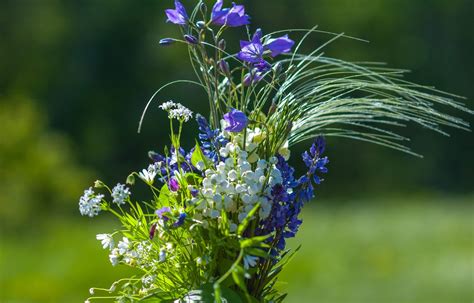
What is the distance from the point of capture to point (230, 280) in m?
1.61

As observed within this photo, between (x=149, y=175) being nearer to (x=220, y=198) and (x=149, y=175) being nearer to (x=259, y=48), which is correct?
(x=220, y=198)

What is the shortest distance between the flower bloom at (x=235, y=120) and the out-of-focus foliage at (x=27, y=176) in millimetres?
7445

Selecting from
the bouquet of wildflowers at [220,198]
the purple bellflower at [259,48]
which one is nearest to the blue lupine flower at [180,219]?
the bouquet of wildflowers at [220,198]

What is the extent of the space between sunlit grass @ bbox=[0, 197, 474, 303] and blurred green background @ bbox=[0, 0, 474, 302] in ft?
0.06

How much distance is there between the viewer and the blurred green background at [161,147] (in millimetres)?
7055

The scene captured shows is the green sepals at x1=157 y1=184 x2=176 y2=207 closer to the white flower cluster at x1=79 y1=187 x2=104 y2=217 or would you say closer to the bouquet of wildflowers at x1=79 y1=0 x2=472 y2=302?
the bouquet of wildflowers at x1=79 y1=0 x2=472 y2=302

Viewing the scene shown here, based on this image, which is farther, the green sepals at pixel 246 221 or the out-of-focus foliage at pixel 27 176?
the out-of-focus foliage at pixel 27 176

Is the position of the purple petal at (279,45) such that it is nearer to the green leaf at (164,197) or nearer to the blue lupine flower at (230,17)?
the blue lupine flower at (230,17)

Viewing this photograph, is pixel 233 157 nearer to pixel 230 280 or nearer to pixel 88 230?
pixel 230 280

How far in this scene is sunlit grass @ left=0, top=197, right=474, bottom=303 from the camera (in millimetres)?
6547

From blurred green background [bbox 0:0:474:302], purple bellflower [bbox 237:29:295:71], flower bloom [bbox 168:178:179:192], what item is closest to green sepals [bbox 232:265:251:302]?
flower bloom [bbox 168:178:179:192]

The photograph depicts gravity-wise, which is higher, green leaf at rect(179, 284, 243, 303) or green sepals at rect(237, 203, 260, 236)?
green sepals at rect(237, 203, 260, 236)

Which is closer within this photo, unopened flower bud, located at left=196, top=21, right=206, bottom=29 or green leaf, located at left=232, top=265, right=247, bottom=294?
green leaf, located at left=232, top=265, right=247, bottom=294

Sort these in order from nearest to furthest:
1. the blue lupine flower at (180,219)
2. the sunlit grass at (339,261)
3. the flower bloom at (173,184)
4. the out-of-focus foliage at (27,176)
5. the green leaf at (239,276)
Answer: the green leaf at (239,276) → the blue lupine flower at (180,219) → the flower bloom at (173,184) → the sunlit grass at (339,261) → the out-of-focus foliage at (27,176)
